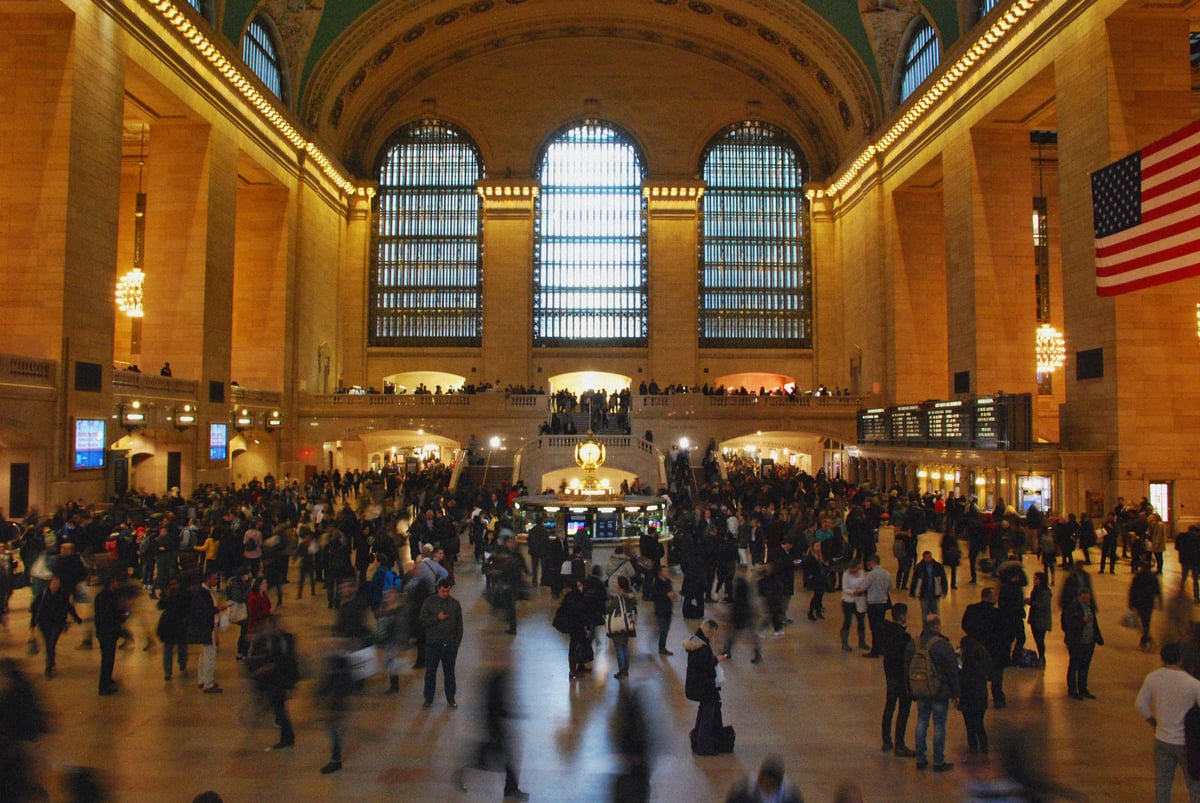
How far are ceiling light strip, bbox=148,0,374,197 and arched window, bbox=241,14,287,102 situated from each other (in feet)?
3.12

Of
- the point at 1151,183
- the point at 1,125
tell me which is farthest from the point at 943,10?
the point at 1,125

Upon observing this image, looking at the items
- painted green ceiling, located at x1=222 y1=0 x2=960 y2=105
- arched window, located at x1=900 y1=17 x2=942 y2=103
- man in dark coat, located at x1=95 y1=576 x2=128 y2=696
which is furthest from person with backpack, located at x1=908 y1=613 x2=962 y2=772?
painted green ceiling, located at x1=222 y1=0 x2=960 y2=105

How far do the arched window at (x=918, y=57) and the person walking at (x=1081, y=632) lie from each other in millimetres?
23449

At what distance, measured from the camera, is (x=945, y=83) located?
25203 millimetres

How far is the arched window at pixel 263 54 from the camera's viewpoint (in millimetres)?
27641

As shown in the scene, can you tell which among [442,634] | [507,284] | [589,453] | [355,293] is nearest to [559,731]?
[442,634]

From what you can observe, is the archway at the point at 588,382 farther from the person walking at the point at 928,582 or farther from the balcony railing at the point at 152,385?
the person walking at the point at 928,582

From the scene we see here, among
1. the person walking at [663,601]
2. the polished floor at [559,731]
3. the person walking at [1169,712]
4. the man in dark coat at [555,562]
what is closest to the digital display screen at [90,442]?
the polished floor at [559,731]

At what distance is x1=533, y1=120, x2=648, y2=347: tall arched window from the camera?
127 feet

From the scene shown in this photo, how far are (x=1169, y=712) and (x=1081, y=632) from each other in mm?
2588

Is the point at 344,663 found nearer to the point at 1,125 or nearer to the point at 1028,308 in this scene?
the point at 1,125

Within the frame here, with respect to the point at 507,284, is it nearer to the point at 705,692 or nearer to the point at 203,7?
the point at 203,7

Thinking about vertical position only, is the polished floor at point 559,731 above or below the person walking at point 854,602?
below

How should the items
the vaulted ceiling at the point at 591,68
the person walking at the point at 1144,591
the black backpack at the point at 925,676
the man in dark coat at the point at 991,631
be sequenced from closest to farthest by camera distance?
the black backpack at the point at 925,676
the man in dark coat at the point at 991,631
the person walking at the point at 1144,591
the vaulted ceiling at the point at 591,68
